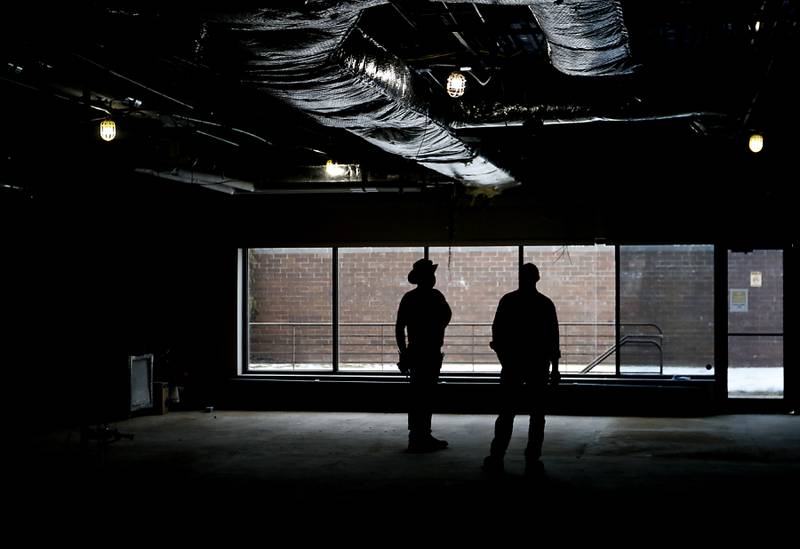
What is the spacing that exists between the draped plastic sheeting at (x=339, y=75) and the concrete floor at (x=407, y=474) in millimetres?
2794

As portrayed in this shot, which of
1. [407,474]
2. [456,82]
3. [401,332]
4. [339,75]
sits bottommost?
[407,474]

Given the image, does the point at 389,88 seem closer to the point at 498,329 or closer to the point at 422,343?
the point at 498,329

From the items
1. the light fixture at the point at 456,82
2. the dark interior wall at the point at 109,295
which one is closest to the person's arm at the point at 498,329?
the light fixture at the point at 456,82

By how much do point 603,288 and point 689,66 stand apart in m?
5.13

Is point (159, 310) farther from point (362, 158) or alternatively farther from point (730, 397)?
point (730, 397)

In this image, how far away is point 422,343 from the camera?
28.9ft

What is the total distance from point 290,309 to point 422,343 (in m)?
3.94

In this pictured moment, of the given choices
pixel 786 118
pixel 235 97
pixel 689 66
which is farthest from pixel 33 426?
pixel 786 118

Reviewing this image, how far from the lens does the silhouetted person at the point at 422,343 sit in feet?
28.8

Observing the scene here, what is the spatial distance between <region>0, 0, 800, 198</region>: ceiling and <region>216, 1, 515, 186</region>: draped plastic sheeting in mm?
16

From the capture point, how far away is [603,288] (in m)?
11.6

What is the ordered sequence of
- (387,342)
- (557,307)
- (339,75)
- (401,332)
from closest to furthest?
(339,75)
(401,332)
(557,307)
(387,342)

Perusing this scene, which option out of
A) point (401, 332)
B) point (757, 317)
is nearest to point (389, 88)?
point (401, 332)

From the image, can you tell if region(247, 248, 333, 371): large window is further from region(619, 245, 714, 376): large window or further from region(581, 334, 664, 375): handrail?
region(619, 245, 714, 376): large window
